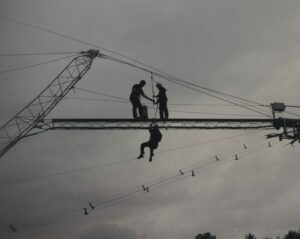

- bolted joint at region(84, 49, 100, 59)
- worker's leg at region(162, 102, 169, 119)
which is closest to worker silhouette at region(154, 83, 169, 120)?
worker's leg at region(162, 102, 169, 119)

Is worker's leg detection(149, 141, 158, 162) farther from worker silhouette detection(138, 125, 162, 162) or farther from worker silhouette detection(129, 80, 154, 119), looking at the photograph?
worker silhouette detection(129, 80, 154, 119)

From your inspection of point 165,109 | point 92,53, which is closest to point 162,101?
point 165,109

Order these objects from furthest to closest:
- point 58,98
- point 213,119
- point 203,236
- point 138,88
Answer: point 203,236
point 58,98
point 213,119
point 138,88

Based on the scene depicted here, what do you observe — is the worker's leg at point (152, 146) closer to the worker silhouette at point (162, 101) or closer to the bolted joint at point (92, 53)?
the worker silhouette at point (162, 101)

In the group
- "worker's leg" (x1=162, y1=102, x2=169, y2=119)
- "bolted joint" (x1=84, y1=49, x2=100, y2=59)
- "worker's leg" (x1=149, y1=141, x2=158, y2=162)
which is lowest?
"worker's leg" (x1=149, y1=141, x2=158, y2=162)

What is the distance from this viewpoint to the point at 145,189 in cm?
2108

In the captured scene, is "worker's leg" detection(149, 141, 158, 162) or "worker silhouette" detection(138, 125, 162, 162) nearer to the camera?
"worker silhouette" detection(138, 125, 162, 162)

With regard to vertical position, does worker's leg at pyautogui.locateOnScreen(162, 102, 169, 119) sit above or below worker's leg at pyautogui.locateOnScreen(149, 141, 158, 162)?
above

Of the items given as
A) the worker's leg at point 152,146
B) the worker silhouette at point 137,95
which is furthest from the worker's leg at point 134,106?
the worker's leg at point 152,146

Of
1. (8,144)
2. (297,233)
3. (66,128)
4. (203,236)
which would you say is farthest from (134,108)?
(297,233)

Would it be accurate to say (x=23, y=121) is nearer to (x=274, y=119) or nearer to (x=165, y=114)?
(x=165, y=114)

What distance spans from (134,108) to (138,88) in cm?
90

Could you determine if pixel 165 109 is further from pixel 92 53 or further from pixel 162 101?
pixel 92 53

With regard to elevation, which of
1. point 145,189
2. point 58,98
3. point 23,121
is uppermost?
point 58,98
